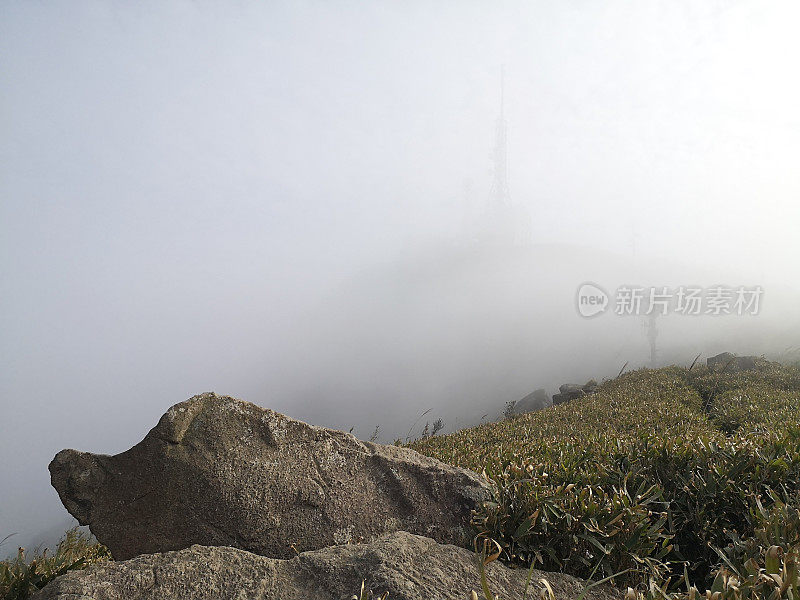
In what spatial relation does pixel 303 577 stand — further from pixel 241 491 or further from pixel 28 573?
pixel 28 573

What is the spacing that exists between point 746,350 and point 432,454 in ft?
144

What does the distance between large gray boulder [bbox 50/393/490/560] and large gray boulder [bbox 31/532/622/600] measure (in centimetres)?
78

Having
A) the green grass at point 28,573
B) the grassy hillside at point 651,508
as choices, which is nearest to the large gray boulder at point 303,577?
the grassy hillside at point 651,508

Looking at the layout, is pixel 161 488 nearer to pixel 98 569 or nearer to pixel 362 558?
pixel 98 569

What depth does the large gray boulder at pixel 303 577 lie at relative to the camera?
2.31 m

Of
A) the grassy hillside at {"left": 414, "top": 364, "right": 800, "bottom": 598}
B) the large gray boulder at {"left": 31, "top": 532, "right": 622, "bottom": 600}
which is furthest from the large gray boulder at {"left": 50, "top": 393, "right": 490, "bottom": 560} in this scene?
the large gray boulder at {"left": 31, "top": 532, "right": 622, "bottom": 600}

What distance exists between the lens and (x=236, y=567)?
2.54 m

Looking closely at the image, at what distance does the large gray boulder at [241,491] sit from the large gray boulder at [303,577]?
78 cm

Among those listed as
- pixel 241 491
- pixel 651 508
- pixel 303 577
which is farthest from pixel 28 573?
pixel 651 508

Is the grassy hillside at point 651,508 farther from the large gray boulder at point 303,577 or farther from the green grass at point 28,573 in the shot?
the green grass at point 28,573

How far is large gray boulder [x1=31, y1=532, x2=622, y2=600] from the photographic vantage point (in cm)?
231

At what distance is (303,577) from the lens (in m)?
2.52

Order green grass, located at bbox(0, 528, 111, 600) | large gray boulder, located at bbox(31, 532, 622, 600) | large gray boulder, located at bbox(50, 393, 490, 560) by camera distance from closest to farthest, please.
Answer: large gray boulder, located at bbox(31, 532, 622, 600) → green grass, located at bbox(0, 528, 111, 600) → large gray boulder, located at bbox(50, 393, 490, 560)

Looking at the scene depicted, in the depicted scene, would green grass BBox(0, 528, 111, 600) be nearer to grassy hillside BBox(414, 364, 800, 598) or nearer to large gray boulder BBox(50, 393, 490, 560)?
large gray boulder BBox(50, 393, 490, 560)
